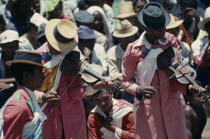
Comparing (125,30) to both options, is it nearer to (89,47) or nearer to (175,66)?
(89,47)

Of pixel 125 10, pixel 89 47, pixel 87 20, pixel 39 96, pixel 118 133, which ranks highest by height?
pixel 39 96

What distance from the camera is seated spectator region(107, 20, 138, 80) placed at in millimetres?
12039

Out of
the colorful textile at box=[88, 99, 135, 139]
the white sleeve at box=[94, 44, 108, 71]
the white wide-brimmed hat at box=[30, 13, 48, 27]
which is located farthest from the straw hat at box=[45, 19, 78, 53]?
the white sleeve at box=[94, 44, 108, 71]

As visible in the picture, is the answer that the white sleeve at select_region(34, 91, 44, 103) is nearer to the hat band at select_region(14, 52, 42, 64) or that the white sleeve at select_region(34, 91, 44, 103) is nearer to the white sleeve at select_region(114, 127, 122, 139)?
the hat band at select_region(14, 52, 42, 64)

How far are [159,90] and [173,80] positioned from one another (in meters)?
0.22

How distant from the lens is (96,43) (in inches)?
496

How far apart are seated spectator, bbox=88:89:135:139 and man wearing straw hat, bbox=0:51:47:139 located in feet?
9.10

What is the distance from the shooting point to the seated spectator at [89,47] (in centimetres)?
1182

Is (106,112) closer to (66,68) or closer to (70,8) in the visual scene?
(66,68)

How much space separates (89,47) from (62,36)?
2.82 m

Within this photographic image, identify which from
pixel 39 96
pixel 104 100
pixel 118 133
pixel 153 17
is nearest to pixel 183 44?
pixel 104 100

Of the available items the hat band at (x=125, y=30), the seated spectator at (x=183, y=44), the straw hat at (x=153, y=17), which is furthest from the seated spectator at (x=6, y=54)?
the seated spectator at (x=183, y=44)

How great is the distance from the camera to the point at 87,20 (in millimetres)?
12906

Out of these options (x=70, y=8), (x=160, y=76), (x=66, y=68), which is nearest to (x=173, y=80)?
(x=160, y=76)
